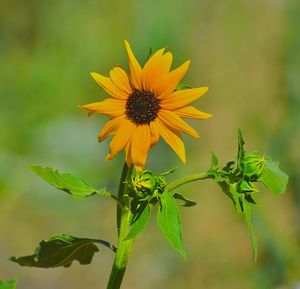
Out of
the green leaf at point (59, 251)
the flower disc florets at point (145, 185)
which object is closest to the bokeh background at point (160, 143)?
the green leaf at point (59, 251)

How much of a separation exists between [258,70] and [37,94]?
0.83 metres

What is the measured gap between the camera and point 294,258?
88.3 inches

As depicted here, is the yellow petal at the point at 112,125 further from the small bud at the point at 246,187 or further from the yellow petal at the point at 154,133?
the small bud at the point at 246,187

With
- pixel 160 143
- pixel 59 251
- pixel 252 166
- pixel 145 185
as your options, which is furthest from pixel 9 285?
pixel 160 143

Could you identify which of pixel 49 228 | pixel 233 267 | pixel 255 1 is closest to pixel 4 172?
pixel 49 228

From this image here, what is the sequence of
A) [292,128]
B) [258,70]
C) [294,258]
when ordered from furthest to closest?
[258,70] < [292,128] < [294,258]

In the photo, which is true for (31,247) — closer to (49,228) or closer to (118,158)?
(49,228)

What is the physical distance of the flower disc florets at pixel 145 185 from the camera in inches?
35.4

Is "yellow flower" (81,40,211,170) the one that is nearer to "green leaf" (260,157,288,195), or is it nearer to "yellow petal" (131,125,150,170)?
"yellow petal" (131,125,150,170)

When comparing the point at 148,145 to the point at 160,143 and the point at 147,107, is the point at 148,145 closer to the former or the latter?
the point at 147,107

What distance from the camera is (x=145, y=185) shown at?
90cm

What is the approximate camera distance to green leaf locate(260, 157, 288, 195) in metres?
0.95

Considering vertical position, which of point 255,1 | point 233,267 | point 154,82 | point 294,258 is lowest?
point 233,267

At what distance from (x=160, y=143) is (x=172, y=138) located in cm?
180
